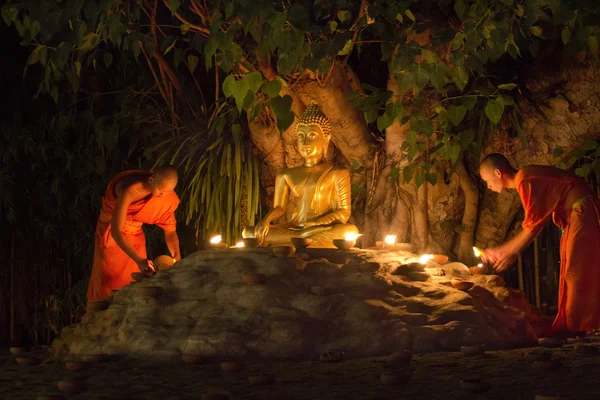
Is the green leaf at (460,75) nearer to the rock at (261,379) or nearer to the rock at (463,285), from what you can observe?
the rock at (463,285)

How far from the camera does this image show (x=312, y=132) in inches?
198

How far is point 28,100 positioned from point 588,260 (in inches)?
188

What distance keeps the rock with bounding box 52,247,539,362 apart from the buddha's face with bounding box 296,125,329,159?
976 mm

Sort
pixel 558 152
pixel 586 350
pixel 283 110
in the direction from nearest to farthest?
pixel 586 350 < pixel 283 110 < pixel 558 152

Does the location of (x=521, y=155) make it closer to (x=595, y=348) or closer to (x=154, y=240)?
(x=595, y=348)

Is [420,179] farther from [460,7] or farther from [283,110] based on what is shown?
[283,110]

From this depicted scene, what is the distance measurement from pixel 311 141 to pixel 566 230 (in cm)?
164

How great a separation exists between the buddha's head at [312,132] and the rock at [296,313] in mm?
979

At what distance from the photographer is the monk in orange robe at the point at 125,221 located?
16.2 feet

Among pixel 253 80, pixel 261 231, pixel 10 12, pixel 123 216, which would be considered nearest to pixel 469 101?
pixel 253 80

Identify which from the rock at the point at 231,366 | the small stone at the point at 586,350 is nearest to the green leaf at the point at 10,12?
the rock at the point at 231,366

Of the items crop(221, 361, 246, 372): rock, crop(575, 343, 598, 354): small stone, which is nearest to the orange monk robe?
crop(575, 343, 598, 354): small stone

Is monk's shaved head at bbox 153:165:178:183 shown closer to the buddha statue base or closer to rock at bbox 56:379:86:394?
the buddha statue base

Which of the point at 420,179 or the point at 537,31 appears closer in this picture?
the point at 537,31
